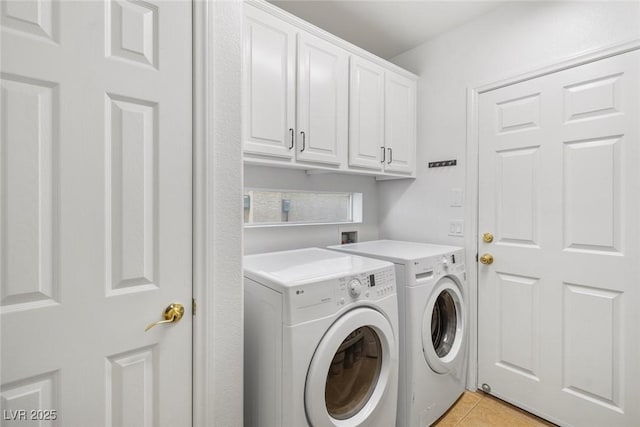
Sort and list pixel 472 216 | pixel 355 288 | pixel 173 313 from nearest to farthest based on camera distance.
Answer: pixel 173 313, pixel 355 288, pixel 472 216

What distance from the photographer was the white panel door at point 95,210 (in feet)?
2.65

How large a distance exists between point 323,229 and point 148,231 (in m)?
1.44

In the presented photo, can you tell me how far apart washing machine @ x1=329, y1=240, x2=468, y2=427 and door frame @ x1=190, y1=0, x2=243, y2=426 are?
3.00 ft

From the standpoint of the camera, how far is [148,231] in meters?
1.00

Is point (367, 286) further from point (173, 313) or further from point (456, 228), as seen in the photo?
point (456, 228)

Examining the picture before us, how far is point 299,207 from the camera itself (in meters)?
2.19

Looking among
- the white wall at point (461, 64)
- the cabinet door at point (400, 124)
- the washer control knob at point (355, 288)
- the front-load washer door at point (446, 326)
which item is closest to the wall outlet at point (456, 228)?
the white wall at point (461, 64)

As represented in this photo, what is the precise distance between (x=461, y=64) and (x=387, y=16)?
64cm

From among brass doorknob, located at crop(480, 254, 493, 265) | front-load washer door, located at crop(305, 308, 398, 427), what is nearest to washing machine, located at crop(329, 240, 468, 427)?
brass doorknob, located at crop(480, 254, 493, 265)

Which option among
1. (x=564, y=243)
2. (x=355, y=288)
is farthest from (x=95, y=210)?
(x=564, y=243)

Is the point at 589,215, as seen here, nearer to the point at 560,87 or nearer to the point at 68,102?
the point at 560,87

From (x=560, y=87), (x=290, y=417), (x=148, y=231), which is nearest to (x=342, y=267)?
(x=290, y=417)

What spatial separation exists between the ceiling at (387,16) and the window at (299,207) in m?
1.22

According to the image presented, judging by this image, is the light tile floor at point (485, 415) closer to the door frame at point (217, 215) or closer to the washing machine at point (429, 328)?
the washing machine at point (429, 328)
